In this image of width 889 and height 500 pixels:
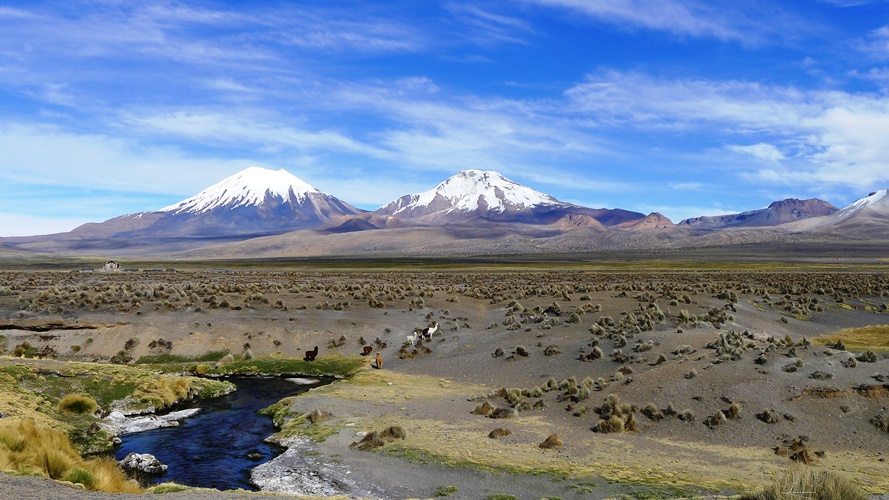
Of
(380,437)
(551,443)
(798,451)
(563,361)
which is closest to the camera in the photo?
(798,451)

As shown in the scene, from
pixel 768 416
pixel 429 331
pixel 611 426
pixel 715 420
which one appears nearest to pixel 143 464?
pixel 611 426

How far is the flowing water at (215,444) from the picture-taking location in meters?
16.8

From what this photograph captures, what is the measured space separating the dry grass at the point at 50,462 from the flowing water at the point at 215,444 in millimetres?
2760

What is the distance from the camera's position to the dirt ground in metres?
17.0

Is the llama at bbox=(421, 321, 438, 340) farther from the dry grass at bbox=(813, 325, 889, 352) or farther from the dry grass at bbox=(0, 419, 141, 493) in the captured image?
the dry grass at bbox=(0, 419, 141, 493)

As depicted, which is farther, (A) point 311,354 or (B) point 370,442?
(A) point 311,354

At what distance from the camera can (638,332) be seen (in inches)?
1320

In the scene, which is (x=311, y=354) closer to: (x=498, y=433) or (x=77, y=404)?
(x=77, y=404)

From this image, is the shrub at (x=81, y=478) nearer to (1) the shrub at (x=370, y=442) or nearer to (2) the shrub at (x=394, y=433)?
(1) the shrub at (x=370, y=442)

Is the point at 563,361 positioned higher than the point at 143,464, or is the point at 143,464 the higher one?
the point at 563,361

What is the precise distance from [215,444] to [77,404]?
6295 mm

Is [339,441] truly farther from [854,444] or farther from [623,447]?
[854,444]

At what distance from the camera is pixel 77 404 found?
72.0 feet

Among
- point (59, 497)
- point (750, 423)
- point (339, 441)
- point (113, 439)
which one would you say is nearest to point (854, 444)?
point (750, 423)
